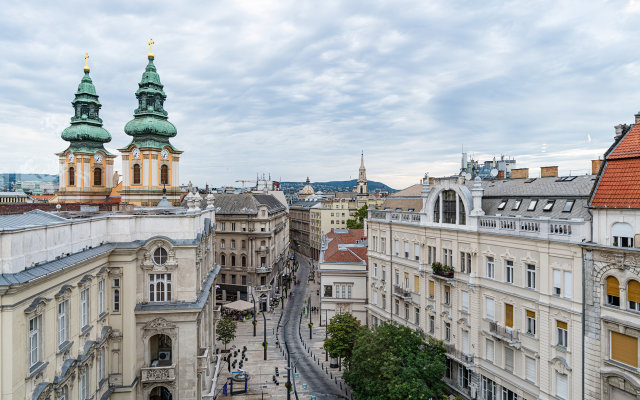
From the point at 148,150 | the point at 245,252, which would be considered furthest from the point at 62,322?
the point at 245,252

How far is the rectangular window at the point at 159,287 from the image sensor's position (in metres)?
31.4

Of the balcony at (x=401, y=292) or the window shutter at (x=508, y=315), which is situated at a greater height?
the window shutter at (x=508, y=315)

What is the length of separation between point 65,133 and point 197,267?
4253 cm

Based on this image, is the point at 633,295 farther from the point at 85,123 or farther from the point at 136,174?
the point at 85,123

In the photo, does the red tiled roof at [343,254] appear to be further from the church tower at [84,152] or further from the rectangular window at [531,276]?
the church tower at [84,152]

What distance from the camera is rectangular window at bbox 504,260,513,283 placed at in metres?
34.0

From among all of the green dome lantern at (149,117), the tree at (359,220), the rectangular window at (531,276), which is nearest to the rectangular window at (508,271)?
the rectangular window at (531,276)

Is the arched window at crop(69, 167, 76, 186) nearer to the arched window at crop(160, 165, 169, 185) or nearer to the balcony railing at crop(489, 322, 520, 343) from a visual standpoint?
the arched window at crop(160, 165, 169, 185)

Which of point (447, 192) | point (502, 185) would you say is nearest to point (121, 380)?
point (447, 192)

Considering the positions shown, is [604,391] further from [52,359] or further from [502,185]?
[52,359]

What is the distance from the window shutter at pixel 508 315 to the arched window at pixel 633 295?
934cm

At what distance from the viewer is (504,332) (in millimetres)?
34000

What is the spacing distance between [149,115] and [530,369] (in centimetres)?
5238

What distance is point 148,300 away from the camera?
31.3 m
